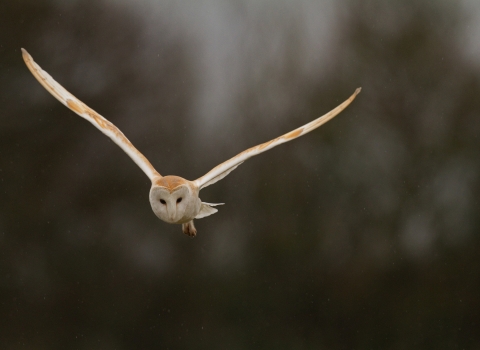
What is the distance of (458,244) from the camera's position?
6.18m

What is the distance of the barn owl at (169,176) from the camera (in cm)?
251

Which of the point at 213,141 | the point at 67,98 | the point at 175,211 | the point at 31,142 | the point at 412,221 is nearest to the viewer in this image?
the point at 175,211

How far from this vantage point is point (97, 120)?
9.00ft

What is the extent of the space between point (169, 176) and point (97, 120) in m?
0.40

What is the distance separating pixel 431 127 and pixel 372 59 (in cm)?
84

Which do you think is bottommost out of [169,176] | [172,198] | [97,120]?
[172,198]

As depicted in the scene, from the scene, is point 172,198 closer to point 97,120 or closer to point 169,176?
point 169,176

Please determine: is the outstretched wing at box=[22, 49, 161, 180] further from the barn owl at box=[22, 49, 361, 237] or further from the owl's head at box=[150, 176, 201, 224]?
the owl's head at box=[150, 176, 201, 224]

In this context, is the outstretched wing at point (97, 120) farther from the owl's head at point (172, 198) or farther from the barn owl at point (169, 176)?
the owl's head at point (172, 198)

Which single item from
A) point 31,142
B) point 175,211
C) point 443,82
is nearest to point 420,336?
point 443,82

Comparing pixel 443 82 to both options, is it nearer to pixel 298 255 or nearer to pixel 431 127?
pixel 431 127

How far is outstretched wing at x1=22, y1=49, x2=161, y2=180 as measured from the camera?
2.68m

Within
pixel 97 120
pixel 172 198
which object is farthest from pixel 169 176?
pixel 97 120

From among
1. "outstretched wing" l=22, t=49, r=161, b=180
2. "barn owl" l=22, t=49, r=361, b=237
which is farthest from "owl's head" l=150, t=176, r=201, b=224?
"outstretched wing" l=22, t=49, r=161, b=180
